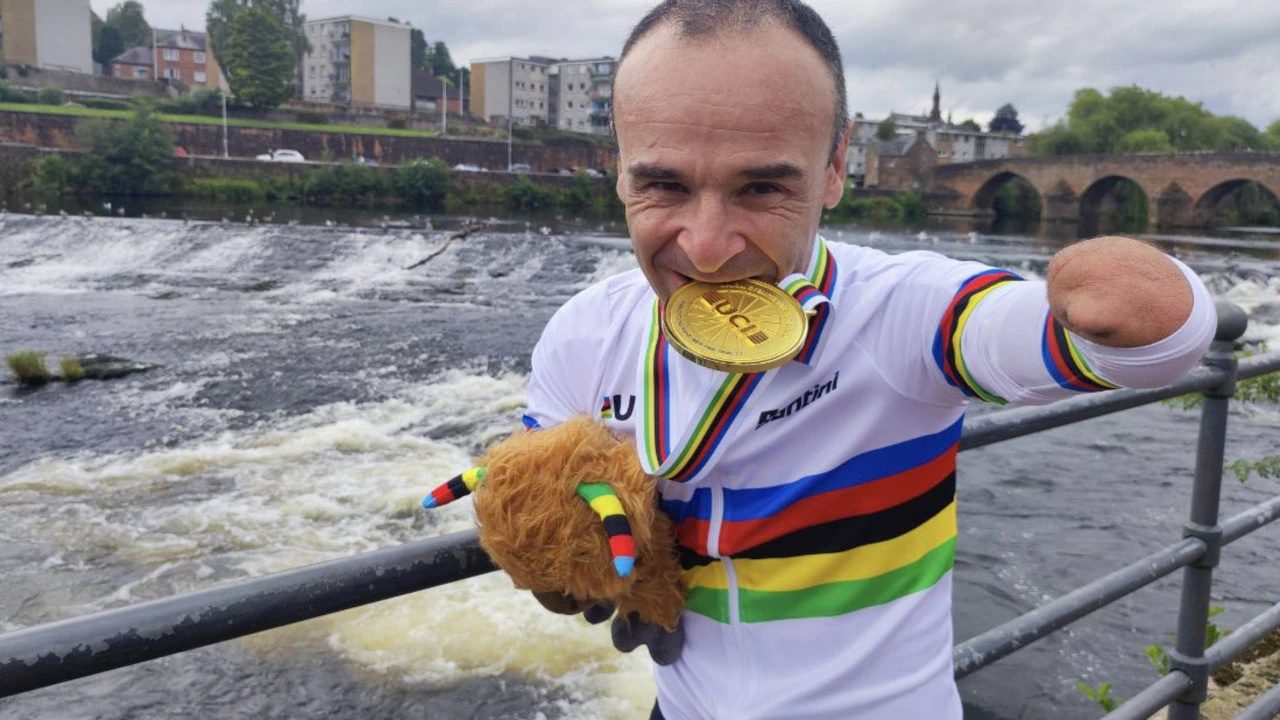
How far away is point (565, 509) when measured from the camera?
4.61 ft

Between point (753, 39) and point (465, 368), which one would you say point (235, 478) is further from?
point (753, 39)

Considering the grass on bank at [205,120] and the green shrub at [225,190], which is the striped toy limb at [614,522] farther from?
the grass on bank at [205,120]

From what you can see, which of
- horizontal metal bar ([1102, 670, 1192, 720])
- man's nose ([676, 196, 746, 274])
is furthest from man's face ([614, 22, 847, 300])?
horizontal metal bar ([1102, 670, 1192, 720])

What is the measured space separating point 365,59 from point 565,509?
300ft

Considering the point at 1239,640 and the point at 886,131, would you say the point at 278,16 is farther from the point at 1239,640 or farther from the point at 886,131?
the point at 1239,640

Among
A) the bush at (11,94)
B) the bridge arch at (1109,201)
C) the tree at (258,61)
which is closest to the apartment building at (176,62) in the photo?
the tree at (258,61)

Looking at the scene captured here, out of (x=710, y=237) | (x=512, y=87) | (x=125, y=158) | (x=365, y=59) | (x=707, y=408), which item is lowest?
(x=707, y=408)

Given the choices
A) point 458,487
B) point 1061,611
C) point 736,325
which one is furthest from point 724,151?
point 1061,611

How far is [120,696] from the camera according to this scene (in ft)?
19.8

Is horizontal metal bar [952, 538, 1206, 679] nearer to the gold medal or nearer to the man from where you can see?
the man

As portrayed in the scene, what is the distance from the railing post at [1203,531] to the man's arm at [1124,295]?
1.59m

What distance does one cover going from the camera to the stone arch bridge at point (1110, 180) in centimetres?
4869

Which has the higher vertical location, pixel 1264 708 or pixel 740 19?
pixel 740 19

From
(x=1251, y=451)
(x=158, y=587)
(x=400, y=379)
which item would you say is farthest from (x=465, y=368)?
(x=1251, y=451)
